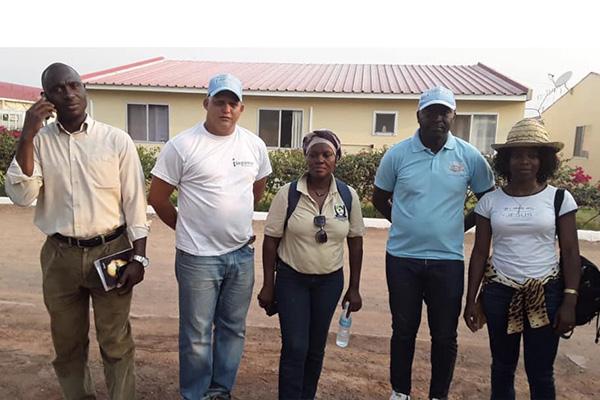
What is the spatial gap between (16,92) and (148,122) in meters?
22.4

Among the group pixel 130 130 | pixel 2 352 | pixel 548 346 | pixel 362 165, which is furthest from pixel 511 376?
pixel 130 130

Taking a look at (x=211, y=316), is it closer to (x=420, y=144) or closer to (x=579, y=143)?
(x=420, y=144)

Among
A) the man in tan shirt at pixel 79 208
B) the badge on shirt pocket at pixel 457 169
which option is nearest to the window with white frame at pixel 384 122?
the badge on shirt pocket at pixel 457 169

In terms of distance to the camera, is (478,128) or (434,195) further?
(478,128)

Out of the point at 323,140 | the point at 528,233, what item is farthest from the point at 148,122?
the point at 528,233

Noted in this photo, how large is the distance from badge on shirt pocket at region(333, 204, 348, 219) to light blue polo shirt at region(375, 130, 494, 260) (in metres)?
0.33

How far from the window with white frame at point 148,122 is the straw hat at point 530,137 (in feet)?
40.8

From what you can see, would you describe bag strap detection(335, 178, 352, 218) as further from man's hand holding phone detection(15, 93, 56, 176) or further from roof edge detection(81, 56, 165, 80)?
roof edge detection(81, 56, 165, 80)

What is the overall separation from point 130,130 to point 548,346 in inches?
526

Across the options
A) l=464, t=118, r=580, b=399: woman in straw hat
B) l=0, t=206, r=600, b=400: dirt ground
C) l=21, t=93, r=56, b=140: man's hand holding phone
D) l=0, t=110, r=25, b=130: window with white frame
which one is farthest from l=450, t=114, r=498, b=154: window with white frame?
l=0, t=110, r=25, b=130: window with white frame

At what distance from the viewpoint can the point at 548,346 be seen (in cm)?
256

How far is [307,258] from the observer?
2.71 metres

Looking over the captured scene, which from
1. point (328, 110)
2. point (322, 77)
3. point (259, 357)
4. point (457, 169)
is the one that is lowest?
point (259, 357)

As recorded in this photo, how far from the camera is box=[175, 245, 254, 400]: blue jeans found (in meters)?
2.76
